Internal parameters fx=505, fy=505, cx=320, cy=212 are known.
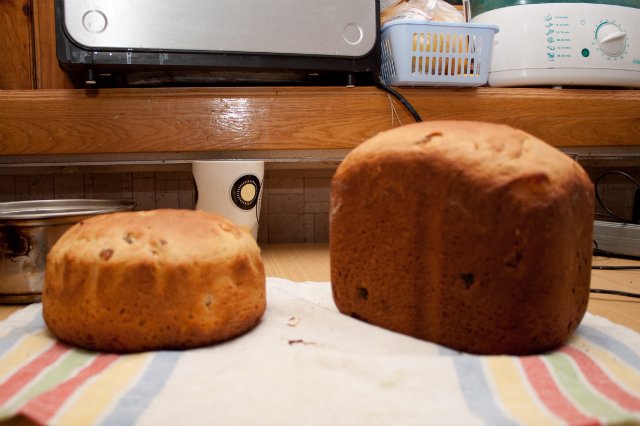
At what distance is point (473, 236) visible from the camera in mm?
540

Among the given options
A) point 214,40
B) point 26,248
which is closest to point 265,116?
point 214,40

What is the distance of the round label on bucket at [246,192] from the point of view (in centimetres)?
107

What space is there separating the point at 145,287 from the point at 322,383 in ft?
0.73

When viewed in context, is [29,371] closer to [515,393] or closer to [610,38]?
[515,393]

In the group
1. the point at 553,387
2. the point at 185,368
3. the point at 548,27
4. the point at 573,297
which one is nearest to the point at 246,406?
the point at 185,368

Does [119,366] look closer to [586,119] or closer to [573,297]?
[573,297]

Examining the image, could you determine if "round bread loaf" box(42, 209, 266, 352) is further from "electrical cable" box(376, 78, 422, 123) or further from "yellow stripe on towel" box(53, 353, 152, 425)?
"electrical cable" box(376, 78, 422, 123)

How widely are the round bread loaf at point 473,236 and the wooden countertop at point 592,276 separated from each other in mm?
180

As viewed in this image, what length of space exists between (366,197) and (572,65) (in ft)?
2.90

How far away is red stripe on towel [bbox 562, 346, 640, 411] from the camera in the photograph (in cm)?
42

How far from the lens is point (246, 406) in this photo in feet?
1.36

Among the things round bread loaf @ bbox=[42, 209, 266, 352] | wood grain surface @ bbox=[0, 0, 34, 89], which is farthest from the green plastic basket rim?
wood grain surface @ bbox=[0, 0, 34, 89]

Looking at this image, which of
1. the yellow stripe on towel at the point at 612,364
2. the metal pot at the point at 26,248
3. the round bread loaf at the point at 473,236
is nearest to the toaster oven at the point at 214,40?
the metal pot at the point at 26,248

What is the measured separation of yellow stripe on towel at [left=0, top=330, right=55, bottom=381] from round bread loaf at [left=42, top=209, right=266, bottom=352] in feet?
0.06
